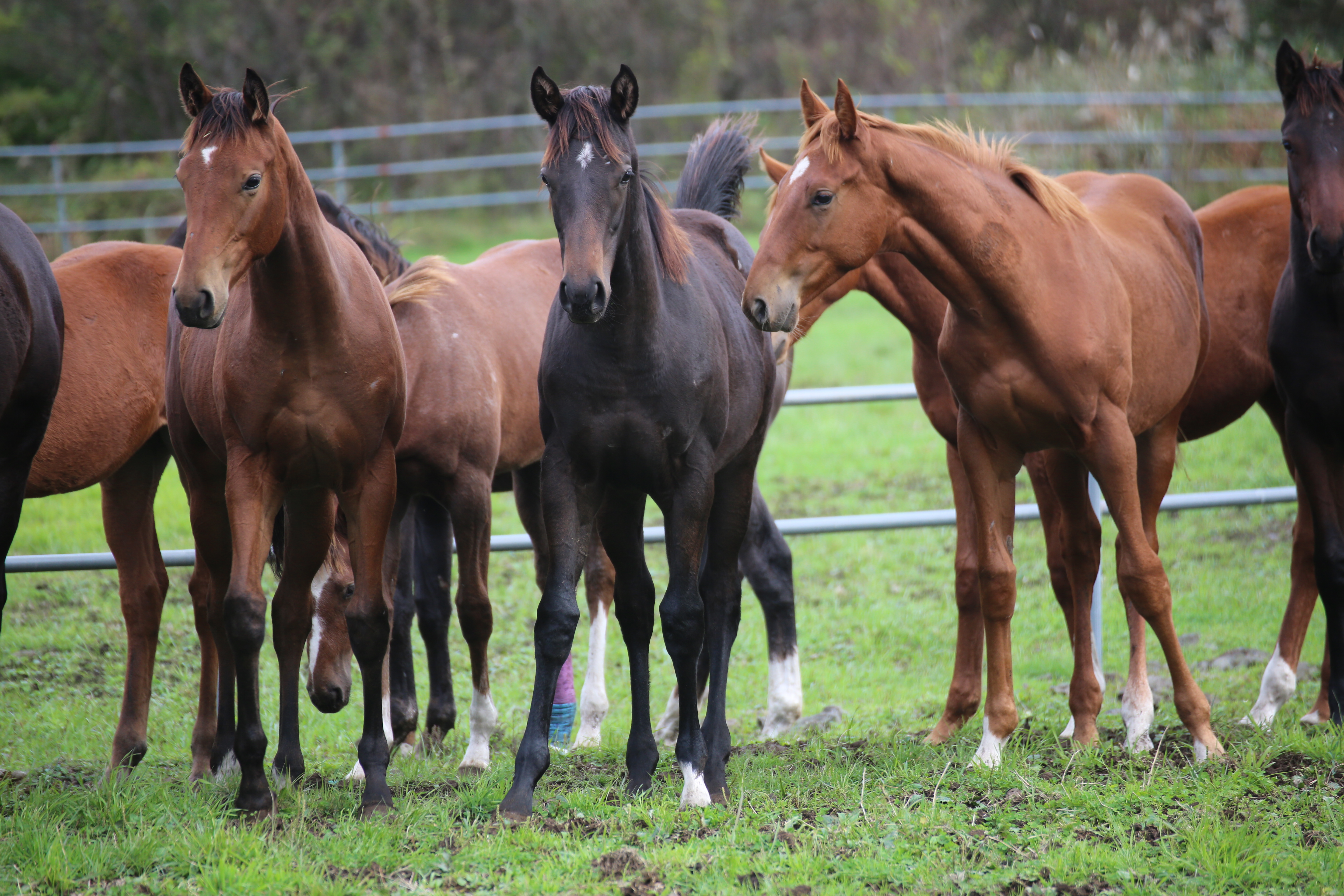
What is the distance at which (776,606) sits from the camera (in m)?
5.68

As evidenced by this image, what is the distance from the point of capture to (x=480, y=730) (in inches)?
190

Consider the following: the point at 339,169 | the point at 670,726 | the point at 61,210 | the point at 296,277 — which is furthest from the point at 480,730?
the point at 61,210

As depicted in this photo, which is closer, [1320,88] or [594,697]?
[1320,88]

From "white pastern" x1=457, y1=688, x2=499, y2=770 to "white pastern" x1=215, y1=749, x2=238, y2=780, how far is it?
0.85m

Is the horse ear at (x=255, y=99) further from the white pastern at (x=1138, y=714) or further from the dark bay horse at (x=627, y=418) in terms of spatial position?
the white pastern at (x=1138, y=714)

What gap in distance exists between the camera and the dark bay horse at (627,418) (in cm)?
360

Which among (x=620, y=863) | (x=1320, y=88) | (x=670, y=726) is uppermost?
(x=1320, y=88)

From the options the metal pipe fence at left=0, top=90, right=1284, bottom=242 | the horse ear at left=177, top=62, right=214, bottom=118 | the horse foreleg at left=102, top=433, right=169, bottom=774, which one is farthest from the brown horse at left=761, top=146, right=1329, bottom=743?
the metal pipe fence at left=0, top=90, right=1284, bottom=242

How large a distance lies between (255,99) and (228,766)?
2.37 meters

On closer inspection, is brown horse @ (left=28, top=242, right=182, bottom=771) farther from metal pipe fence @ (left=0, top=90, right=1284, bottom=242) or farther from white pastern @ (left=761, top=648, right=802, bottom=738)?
metal pipe fence @ (left=0, top=90, right=1284, bottom=242)

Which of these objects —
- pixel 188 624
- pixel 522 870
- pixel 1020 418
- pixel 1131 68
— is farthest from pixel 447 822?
pixel 1131 68

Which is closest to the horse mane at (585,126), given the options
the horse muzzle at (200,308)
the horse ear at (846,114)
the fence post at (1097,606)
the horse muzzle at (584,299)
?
the horse muzzle at (584,299)

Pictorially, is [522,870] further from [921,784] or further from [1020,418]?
[1020,418]

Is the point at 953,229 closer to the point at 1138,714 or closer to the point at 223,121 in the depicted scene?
the point at 1138,714
